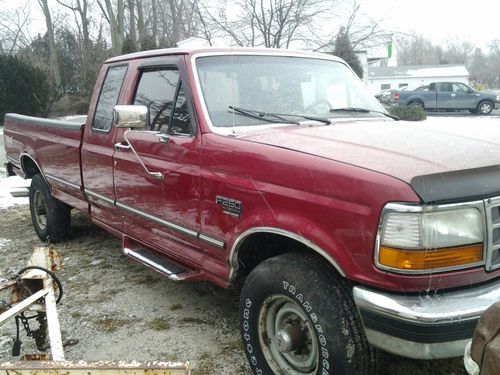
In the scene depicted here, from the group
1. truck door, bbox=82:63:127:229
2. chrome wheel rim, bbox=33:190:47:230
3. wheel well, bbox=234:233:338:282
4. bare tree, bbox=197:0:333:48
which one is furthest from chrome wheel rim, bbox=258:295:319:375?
bare tree, bbox=197:0:333:48

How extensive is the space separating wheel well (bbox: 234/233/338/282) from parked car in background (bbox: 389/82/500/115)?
23.5 meters

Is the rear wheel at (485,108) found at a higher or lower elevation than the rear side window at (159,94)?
lower

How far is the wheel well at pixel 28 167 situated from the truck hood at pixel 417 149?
3.95m

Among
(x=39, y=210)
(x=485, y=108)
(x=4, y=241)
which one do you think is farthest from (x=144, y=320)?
(x=485, y=108)

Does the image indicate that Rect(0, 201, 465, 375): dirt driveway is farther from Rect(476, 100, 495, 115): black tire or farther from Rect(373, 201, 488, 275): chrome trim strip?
Rect(476, 100, 495, 115): black tire

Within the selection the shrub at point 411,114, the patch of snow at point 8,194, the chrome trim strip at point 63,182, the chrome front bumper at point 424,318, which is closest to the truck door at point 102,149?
the chrome trim strip at point 63,182

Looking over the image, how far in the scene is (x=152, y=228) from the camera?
3.74m

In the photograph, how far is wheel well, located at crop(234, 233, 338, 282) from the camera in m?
2.85

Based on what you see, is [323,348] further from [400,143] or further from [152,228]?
[152,228]

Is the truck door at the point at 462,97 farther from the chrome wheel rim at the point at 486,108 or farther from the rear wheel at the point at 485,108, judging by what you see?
the chrome wheel rim at the point at 486,108

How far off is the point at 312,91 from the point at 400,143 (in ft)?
4.04

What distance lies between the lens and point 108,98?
4414mm

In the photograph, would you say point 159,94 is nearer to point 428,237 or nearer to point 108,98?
point 108,98

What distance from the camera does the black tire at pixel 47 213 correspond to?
558 centimetres
